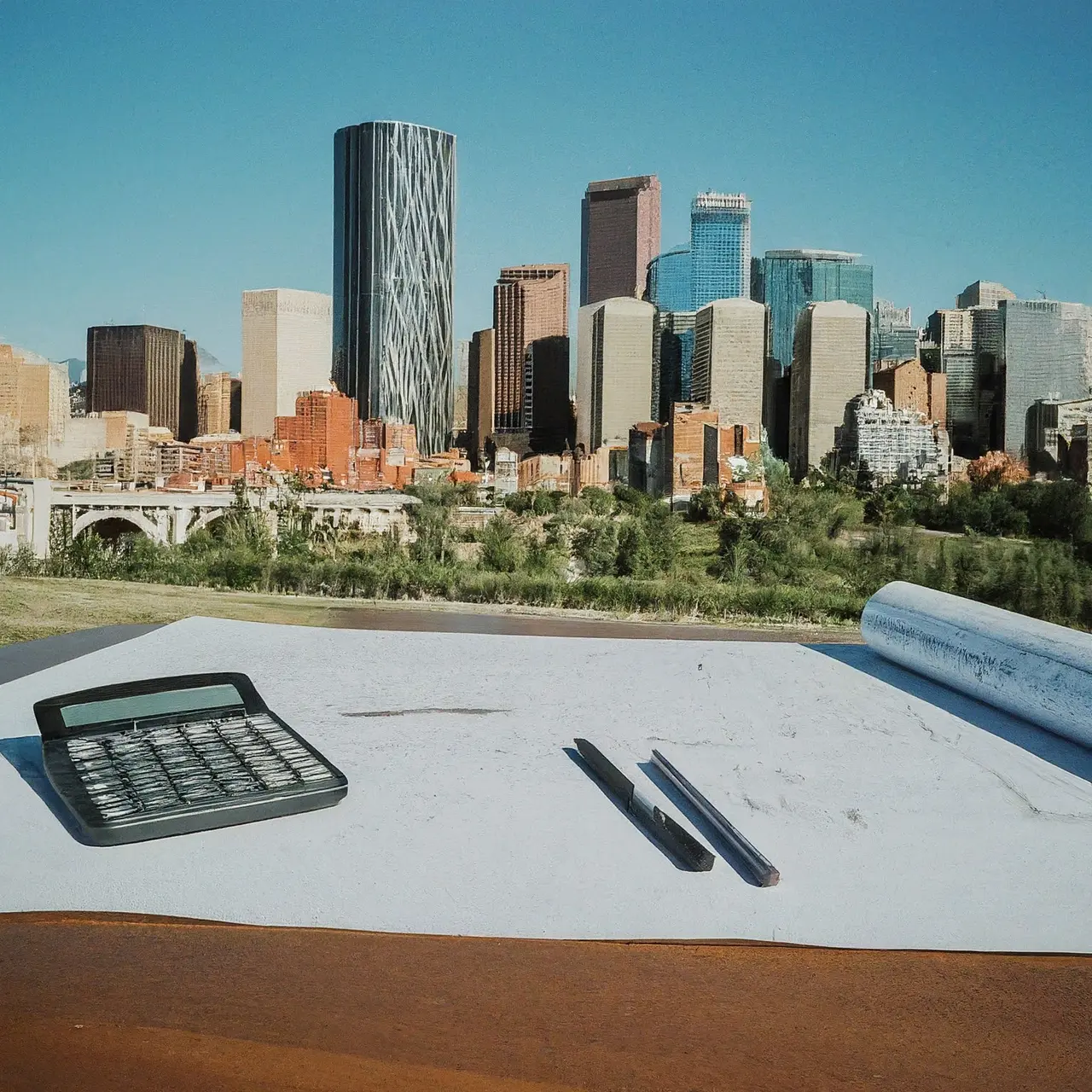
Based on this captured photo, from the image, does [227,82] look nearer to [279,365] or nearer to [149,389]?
[149,389]

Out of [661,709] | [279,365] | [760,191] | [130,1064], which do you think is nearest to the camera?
[130,1064]

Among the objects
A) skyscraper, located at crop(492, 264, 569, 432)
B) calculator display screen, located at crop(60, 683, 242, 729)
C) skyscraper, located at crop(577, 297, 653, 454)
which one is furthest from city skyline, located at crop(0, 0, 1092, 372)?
skyscraper, located at crop(492, 264, 569, 432)

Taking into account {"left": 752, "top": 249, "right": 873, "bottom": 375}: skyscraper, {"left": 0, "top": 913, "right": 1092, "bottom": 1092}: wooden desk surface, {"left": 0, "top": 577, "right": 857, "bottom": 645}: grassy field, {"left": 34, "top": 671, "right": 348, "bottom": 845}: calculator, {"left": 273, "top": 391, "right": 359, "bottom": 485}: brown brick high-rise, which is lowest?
{"left": 0, "top": 577, "right": 857, "bottom": 645}: grassy field

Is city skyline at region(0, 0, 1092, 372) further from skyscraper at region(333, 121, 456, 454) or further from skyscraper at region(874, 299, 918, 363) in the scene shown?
skyscraper at region(333, 121, 456, 454)

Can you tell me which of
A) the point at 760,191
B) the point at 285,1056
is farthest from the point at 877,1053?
the point at 760,191

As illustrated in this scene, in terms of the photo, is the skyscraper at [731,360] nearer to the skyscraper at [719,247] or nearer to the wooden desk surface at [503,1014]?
the skyscraper at [719,247]

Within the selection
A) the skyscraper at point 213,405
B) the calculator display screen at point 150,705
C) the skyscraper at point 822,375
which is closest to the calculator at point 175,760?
the calculator display screen at point 150,705

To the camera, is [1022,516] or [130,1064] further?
[1022,516]
